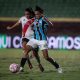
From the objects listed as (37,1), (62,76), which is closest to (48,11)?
(37,1)

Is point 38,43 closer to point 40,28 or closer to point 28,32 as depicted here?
point 40,28

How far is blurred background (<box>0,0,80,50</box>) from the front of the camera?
25.8m

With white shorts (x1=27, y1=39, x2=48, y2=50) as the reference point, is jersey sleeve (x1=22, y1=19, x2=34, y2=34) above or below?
above

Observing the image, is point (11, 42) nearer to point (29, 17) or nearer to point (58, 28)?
point (58, 28)

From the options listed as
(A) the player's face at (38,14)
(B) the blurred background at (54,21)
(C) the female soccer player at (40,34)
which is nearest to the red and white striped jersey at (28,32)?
(C) the female soccer player at (40,34)

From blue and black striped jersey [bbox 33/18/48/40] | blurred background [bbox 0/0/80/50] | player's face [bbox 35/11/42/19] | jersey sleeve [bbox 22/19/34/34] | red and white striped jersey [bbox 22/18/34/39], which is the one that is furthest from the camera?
blurred background [bbox 0/0/80/50]

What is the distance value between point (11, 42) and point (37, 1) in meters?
4.19

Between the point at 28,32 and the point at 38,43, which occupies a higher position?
the point at 28,32

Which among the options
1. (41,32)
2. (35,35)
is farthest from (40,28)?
(35,35)

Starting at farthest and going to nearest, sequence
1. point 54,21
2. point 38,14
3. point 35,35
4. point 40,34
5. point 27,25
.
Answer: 1. point 54,21
2. point 27,25
3. point 35,35
4. point 40,34
5. point 38,14

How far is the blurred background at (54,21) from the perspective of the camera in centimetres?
2578

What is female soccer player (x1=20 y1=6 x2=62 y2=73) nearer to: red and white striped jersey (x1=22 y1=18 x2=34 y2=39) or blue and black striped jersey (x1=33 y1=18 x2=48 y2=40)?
blue and black striped jersey (x1=33 y1=18 x2=48 y2=40)

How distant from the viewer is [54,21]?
26.7 meters

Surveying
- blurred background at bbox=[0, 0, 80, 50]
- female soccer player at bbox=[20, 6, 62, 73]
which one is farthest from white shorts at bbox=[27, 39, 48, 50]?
blurred background at bbox=[0, 0, 80, 50]
